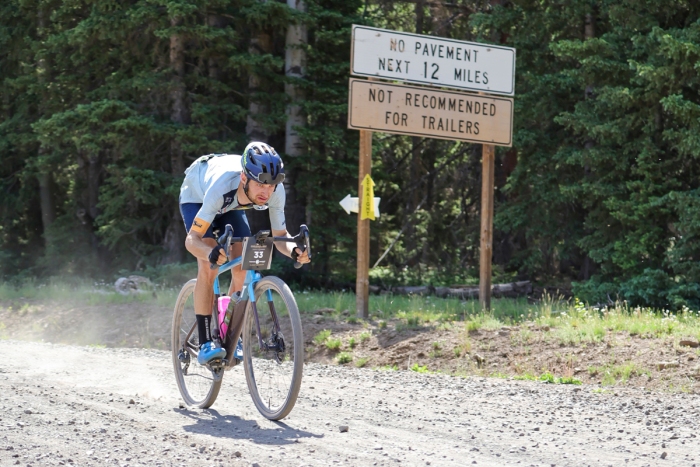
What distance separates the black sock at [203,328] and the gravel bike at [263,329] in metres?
0.06

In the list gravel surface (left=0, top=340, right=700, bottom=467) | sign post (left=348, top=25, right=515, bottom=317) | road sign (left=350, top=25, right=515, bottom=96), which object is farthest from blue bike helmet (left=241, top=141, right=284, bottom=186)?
road sign (left=350, top=25, right=515, bottom=96)

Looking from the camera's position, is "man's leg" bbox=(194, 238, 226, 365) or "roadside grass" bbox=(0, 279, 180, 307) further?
"roadside grass" bbox=(0, 279, 180, 307)

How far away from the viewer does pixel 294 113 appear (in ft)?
69.2

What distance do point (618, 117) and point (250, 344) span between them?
12.5 meters

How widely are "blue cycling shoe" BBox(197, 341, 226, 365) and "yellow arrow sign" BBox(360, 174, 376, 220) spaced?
691cm

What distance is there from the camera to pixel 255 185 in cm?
646

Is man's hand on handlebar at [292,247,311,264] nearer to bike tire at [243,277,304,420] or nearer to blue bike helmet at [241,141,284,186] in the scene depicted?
bike tire at [243,277,304,420]

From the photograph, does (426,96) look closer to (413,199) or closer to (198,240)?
(198,240)

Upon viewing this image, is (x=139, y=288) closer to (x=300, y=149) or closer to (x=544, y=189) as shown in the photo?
(x=300, y=149)

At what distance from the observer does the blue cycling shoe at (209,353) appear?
6.85 meters

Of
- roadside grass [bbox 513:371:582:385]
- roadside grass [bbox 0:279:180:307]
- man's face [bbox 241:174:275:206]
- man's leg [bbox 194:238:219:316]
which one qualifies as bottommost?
roadside grass [bbox 513:371:582:385]

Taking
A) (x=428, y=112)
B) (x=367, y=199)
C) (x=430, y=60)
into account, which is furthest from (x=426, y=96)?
(x=367, y=199)

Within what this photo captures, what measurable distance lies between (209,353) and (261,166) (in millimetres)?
1611

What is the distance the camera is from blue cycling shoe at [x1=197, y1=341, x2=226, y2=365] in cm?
685
